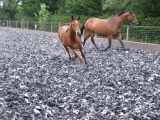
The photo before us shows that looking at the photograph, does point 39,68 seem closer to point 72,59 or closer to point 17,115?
point 72,59

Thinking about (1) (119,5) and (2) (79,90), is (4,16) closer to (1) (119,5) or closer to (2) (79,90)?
(1) (119,5)

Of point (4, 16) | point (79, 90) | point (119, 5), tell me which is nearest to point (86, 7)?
point (119, 5)

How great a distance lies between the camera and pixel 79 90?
4.58 m

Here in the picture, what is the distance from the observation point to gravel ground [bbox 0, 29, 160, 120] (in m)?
3.39

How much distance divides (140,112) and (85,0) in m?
18.0

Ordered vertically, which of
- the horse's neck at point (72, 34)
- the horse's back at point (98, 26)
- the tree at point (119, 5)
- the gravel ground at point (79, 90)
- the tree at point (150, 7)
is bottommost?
the gravel ground at point (79, 90)

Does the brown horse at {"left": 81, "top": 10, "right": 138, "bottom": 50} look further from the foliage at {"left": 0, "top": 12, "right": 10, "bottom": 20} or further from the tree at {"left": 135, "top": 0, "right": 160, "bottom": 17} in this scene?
the foliage at {"left": 0, "top": 12, "right": 10, "bottom": 20}

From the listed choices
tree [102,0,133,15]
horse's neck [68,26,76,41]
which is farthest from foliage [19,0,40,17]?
horse's neck [68,26,76,41]

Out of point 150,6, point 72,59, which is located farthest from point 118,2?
point 72,59

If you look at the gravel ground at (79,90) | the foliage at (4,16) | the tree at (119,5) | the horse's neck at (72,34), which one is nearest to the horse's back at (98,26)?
the gravel ground at (79,90)

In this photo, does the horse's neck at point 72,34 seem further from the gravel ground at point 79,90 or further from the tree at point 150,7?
the tree at point 150,7

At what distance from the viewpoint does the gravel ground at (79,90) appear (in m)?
3.39

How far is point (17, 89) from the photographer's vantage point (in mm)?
4488

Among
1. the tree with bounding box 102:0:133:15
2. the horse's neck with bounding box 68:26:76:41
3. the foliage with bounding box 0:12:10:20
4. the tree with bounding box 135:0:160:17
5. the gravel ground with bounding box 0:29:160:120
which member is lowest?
the gravel ground with bounding box 0:29:160:120
